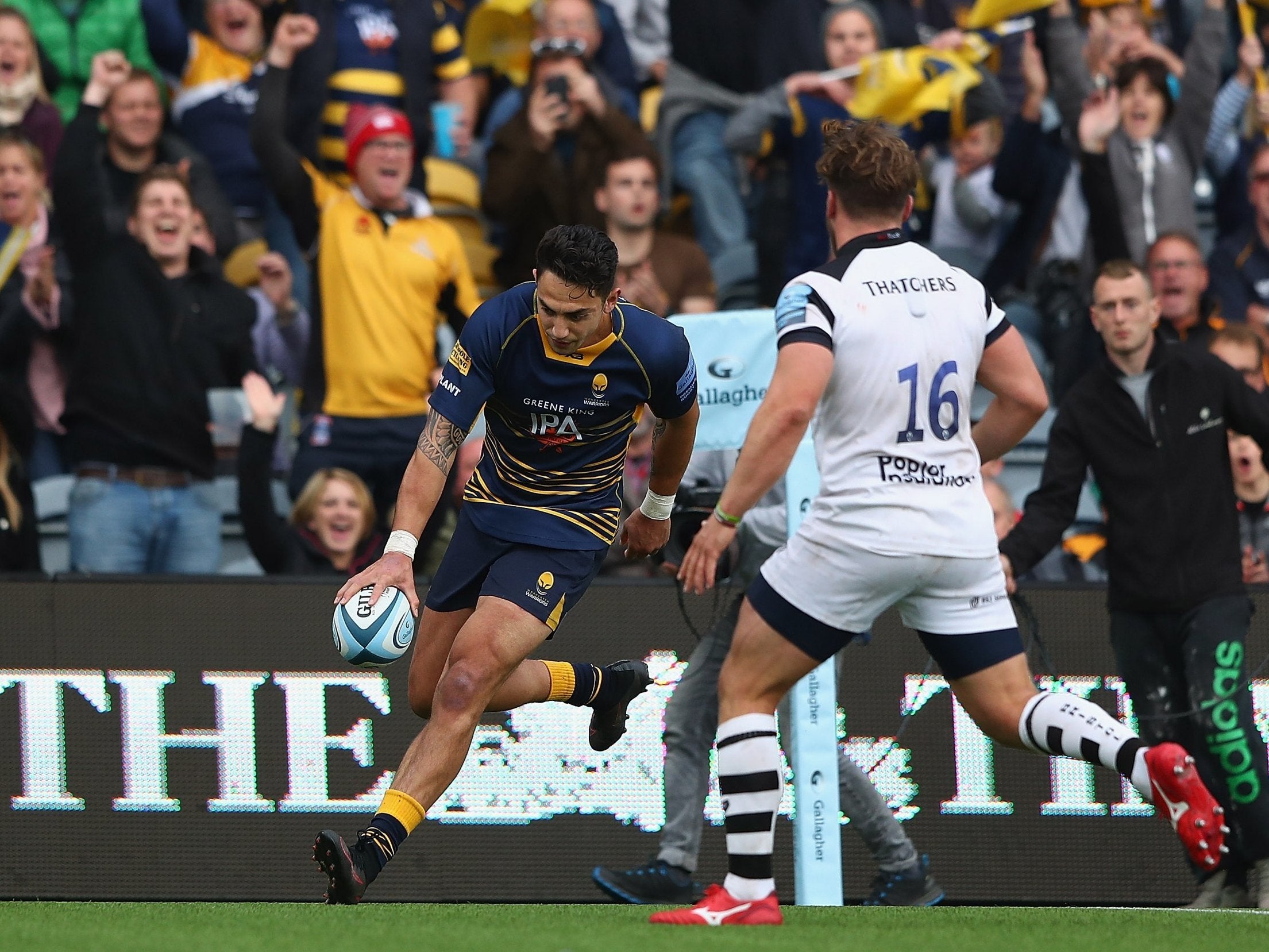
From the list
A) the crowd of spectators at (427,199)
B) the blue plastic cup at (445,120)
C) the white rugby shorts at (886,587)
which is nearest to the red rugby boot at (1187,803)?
the white rugby shorts at (886,587)

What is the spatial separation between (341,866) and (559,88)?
232 inches

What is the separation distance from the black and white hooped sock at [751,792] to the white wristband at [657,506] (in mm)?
1270

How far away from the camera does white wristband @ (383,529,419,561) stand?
5.71 m

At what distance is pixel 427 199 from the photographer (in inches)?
417

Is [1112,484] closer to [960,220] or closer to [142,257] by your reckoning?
[960,220]

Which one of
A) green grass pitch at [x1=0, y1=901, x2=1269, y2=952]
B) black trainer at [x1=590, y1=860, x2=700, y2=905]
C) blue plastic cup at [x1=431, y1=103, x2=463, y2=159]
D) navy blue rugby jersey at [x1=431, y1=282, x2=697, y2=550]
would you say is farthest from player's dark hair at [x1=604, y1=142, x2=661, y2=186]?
green grass pitch at [x1=0, y1=901, x2=1269, y2=952]

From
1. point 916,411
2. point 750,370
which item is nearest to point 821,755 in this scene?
point 750,370

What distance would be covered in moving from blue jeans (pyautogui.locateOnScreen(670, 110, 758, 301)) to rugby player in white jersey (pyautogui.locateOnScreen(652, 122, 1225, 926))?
5525 millimetres

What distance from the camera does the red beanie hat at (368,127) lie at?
9.61 meters

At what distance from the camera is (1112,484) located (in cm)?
769

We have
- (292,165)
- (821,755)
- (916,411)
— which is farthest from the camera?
(292,165)

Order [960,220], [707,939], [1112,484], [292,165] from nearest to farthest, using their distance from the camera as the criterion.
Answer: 1. [707,939]
2. [1112,484]
3. [292,165]
4. [960,220]

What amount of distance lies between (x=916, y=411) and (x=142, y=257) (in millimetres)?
4914

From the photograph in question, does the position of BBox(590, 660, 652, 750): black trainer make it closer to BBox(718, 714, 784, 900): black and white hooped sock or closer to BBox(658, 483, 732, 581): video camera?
BBox(658, 483, 732, 581): video camera
